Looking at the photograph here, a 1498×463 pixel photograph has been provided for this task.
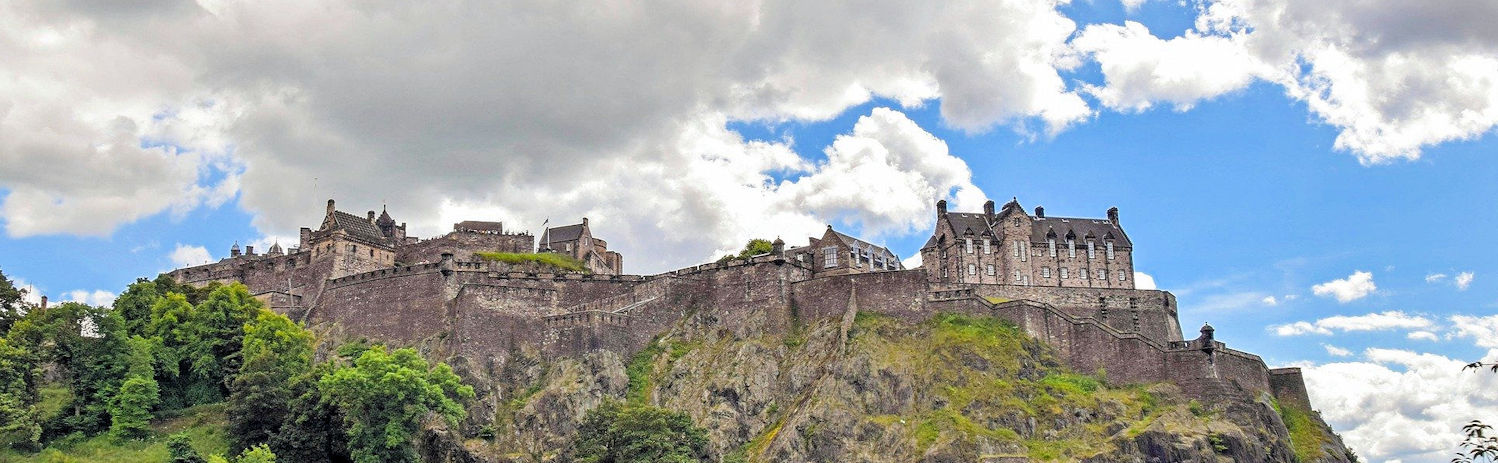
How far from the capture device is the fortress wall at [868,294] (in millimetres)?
71125

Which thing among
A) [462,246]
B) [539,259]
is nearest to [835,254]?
[539,259]

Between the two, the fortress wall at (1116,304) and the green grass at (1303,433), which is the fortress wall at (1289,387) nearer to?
the green grass at (1303,433)

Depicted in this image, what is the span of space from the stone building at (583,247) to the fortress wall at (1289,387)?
42.3m

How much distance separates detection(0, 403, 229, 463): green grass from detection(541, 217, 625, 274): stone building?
25837 millimetres

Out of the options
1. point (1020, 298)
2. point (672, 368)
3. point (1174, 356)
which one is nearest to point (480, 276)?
point (672, 368)

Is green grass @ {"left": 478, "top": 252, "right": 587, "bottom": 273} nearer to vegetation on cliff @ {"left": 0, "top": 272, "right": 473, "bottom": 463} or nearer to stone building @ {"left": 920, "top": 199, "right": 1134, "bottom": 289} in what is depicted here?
vegetation on cliff @ {"left": 0, "top": 272, "right": 473, "bottom": 463}

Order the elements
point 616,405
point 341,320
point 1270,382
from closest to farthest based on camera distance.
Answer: point 616,405 → point 1270,382 → point 341,320

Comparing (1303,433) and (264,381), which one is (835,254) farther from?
(264,381)

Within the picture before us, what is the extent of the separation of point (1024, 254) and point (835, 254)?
12.3m

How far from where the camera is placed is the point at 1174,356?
67438 millimetres

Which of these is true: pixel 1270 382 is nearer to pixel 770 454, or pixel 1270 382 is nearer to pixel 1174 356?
pixel 1174 356

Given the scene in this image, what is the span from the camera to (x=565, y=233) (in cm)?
8819

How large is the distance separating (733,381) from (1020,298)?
17.9 meters

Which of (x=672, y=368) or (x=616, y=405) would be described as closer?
(x=616, y=405)
